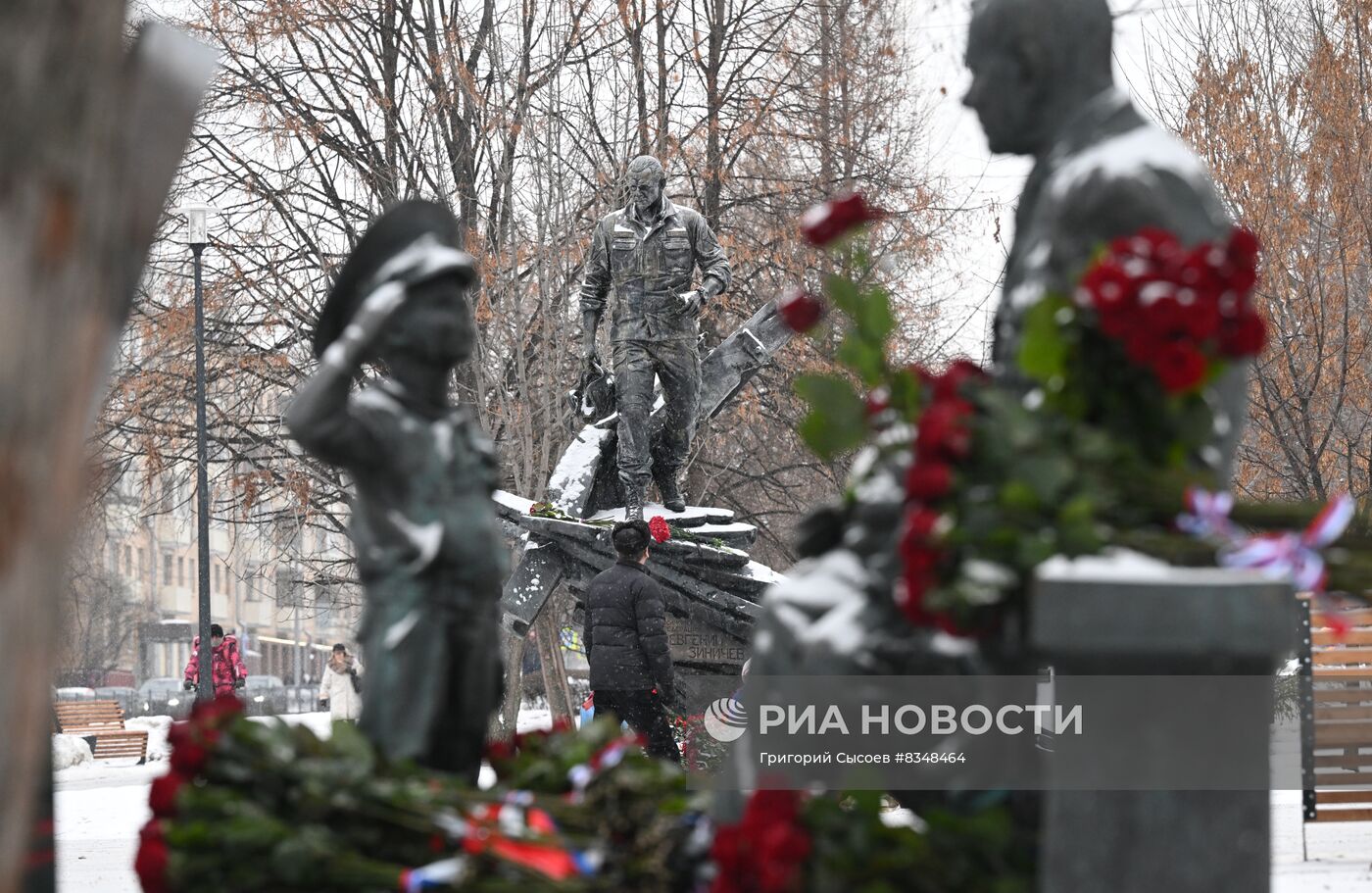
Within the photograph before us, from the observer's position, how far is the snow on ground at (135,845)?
25.3ft

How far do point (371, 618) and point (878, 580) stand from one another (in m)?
1.24

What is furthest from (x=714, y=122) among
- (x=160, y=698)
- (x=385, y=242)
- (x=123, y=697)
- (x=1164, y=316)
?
(x=160, y=698)

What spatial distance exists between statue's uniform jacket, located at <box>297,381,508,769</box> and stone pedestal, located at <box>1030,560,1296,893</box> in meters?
1.48

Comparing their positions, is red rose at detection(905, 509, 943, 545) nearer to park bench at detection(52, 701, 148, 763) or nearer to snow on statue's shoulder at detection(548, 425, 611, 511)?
snow on statue's shoulder at detection(548, 425, 611, 511)

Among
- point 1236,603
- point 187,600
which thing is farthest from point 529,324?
point 187,600

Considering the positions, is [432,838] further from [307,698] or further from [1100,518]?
[307,698]

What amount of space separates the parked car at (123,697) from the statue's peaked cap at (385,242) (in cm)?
3844

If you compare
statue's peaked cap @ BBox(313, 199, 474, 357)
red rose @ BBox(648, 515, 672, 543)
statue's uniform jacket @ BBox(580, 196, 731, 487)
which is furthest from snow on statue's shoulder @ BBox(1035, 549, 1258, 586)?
statue's uniform jacket @ BBox(580, 196, 731, 487)

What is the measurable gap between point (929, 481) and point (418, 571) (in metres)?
1.37

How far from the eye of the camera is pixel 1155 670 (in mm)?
3020

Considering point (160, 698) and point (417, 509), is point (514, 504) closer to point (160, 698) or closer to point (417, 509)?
point (417, 509)

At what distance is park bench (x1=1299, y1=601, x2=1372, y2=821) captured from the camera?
29.2ft

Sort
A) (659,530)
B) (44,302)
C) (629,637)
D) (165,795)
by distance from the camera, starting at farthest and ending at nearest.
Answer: (659,530), (629,637), (165,795), (44,302)
